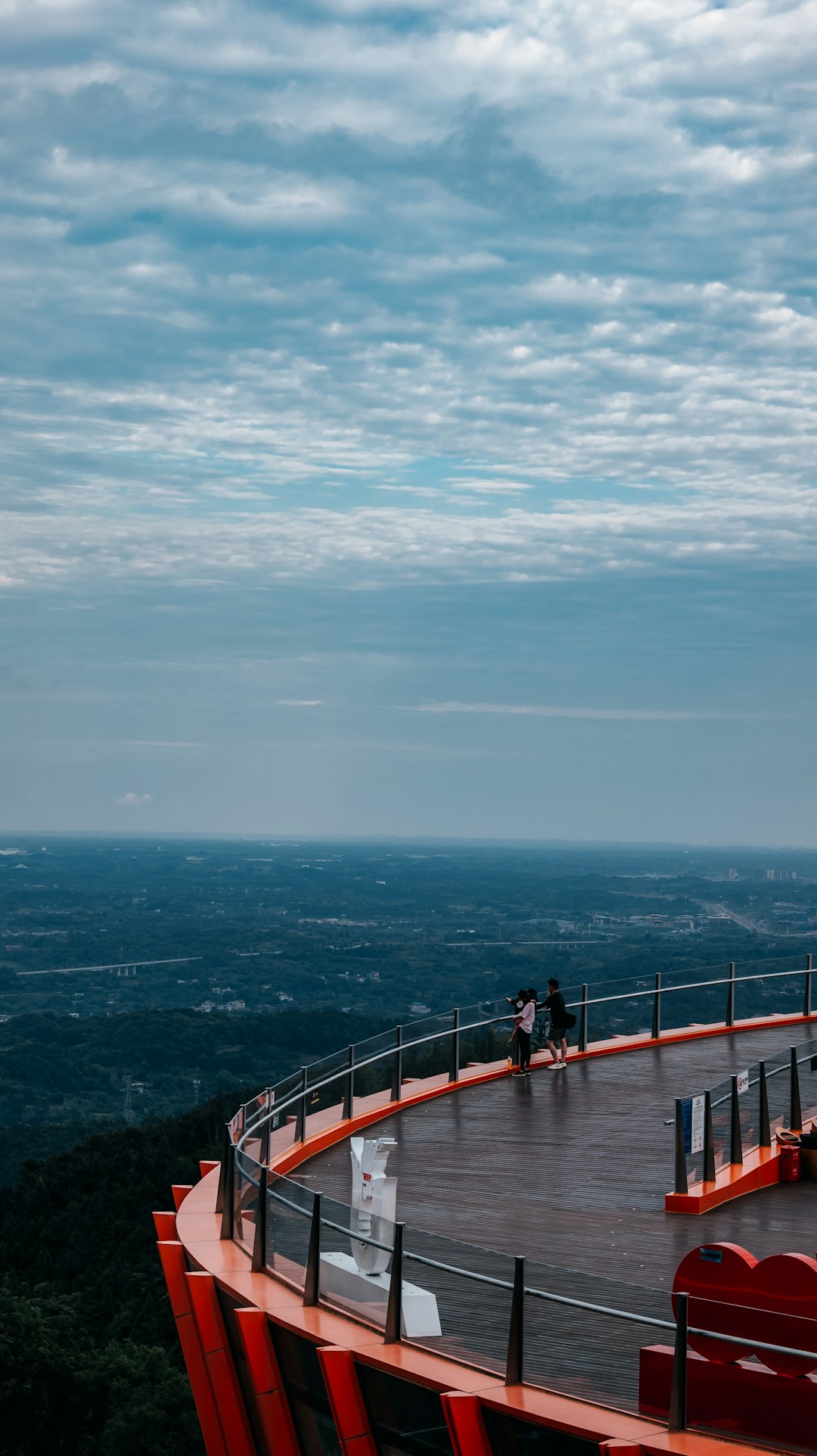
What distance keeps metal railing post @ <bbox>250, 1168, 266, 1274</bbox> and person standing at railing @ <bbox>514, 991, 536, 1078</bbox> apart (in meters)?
11.9

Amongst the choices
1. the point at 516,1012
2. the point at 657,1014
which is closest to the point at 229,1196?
the point at 516,1012

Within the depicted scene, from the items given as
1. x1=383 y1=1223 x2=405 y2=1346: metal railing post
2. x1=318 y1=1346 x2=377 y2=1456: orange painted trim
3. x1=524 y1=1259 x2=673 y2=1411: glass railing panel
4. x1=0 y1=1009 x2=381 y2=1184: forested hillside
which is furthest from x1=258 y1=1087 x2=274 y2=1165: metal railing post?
x1=0 y1=1009 x2=381 y2=1184: forested hillside

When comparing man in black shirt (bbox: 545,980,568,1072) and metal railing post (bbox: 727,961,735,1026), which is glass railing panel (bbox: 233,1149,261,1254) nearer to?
man in black shirt (bbox: 545,980,568,1072)

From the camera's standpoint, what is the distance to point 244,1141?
18.5 metres

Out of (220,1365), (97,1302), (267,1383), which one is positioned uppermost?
(267,1383)

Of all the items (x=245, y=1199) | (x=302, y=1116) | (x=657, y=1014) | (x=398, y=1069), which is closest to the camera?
(x=245, y=1199)

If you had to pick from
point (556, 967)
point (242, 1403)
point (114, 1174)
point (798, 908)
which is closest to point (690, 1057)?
point (242, 1403)

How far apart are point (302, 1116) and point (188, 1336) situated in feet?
16.5

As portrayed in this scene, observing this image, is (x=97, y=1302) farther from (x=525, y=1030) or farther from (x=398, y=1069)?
(x=398, y=1069)

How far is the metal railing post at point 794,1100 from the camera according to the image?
843 inches

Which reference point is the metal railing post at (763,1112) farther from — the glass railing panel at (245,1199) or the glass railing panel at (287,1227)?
the glass railing panel at (287,1227)

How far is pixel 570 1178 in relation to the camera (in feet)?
63.4

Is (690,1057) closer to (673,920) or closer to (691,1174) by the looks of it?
(691,1174)

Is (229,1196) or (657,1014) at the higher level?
(657,1014)
